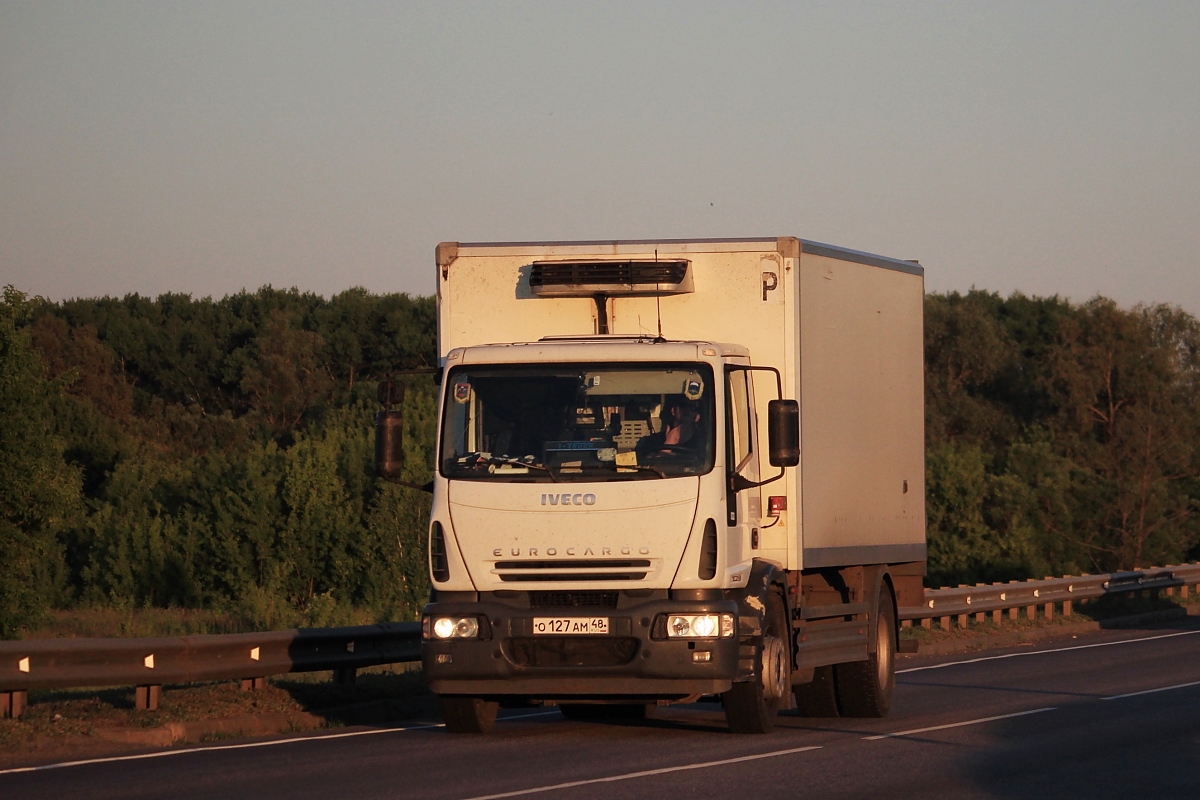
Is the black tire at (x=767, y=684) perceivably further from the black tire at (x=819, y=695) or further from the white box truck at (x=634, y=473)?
the black tire at (x=819, y=695)

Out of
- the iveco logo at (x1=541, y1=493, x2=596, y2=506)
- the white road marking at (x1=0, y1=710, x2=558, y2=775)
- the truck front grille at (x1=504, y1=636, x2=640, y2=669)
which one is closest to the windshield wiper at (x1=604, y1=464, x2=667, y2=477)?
the iveco logo at (x1=541, y1=493, x2=596, y2=506)

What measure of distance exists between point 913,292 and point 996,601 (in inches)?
478

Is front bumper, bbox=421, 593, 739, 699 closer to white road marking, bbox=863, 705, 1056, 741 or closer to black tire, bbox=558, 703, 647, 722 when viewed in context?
white road marking, bbox=863, 705, 1056, 741

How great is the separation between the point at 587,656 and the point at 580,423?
63.2 inches

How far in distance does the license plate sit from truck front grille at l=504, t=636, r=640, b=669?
61 millimetres

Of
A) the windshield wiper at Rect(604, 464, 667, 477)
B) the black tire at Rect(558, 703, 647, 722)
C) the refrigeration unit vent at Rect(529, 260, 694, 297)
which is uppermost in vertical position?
the refrigeration unit vent at Rect(529, 260, 694, 297)

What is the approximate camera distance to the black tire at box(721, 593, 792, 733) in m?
12.2

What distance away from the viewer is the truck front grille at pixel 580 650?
38.2ft

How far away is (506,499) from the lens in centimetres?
1170

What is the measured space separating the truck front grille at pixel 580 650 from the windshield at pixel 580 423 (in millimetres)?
1104

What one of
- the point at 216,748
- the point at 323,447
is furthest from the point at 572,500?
the point at 323,447

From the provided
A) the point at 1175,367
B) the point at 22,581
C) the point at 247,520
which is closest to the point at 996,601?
the point at 22,581

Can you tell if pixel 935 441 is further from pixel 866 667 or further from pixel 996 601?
pixel 866 667

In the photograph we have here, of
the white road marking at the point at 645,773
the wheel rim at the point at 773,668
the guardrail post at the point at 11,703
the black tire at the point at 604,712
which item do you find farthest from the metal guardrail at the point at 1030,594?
the guardrail post at the point at 11,703
